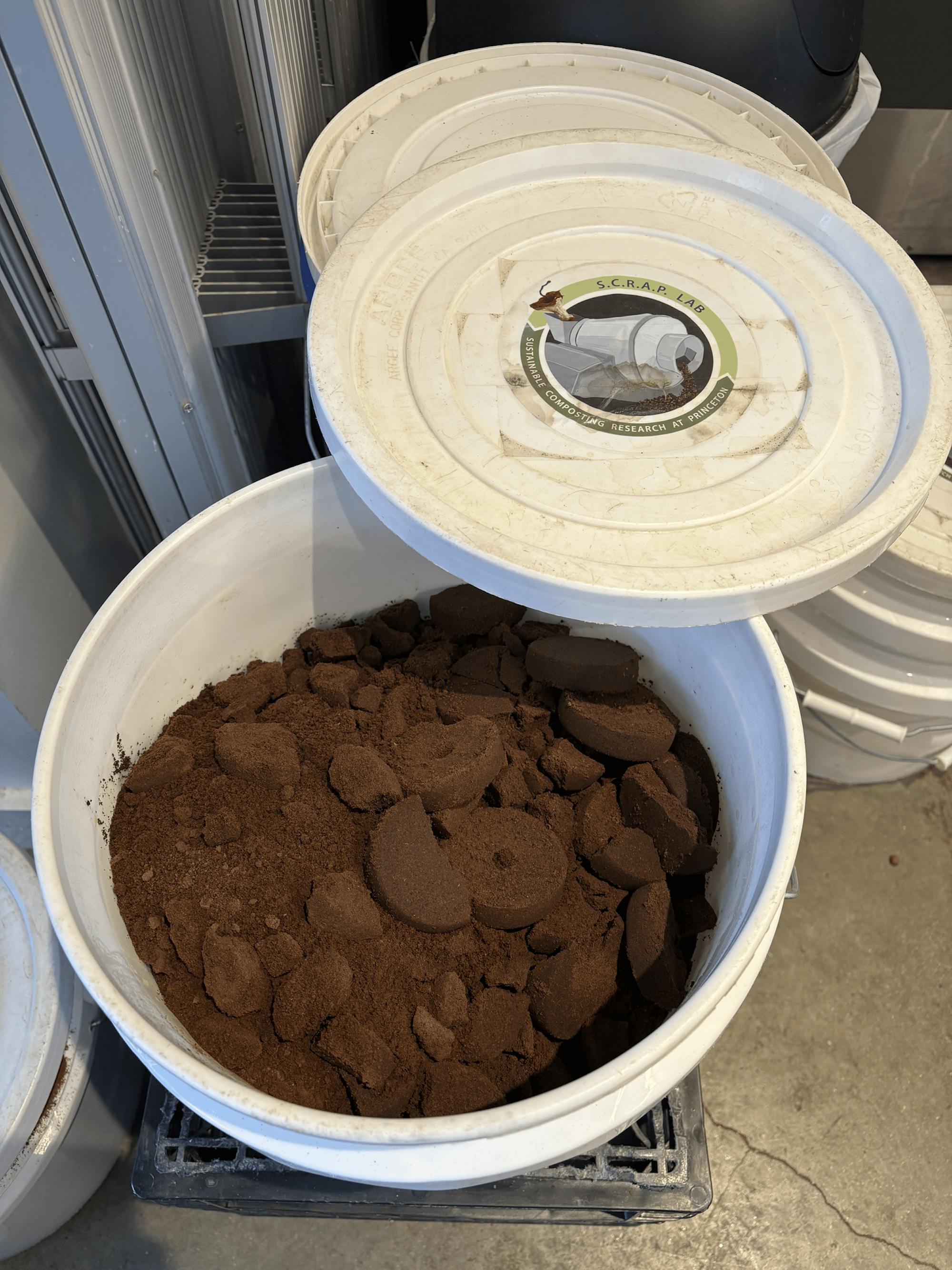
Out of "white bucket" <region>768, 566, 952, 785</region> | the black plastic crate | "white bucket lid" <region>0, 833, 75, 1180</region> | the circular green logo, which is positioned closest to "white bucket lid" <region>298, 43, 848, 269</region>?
the circular green logo

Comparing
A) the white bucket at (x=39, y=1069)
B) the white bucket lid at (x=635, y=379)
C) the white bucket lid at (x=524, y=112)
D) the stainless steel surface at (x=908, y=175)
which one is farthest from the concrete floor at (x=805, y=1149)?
the stainless steel surface at (x=908, y=175)

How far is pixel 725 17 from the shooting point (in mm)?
967

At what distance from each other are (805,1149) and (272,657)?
0.92 meters

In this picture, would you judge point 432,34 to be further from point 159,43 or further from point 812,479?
point 812,479

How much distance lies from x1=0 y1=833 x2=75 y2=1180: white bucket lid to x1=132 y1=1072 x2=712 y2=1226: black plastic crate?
5.0 inches

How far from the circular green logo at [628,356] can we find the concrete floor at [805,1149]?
838 mm

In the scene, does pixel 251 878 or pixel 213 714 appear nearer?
pixel 251 878

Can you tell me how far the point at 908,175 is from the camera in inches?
65.4

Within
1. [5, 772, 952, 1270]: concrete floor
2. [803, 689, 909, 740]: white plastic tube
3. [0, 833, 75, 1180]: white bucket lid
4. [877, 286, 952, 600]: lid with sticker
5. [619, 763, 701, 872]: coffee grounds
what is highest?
[877, 286, 952, 600]: lid with sticker

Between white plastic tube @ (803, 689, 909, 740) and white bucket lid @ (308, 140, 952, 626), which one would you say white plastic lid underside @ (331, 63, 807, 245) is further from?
white plastic tube @ (803, 689, 909, 740)

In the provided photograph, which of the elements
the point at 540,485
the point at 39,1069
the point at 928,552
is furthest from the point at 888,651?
the point at 39,1069

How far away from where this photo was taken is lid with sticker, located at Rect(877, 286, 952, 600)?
89cm

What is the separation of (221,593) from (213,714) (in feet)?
0.40

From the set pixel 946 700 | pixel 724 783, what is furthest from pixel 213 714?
pixel 946 700
